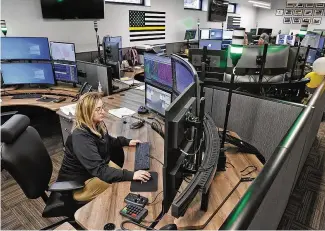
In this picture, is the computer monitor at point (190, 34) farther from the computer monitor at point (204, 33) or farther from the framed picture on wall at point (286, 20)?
the framed picture on wall at point (286, 20)

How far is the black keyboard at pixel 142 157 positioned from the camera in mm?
1655

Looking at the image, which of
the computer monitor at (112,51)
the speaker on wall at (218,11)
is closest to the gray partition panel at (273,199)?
the computer monitor at (112,51)

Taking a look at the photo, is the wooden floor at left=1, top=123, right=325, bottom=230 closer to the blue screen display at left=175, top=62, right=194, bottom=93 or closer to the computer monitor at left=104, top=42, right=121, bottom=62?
the blue screen display at left=175, top=62, right=194, bottom=93

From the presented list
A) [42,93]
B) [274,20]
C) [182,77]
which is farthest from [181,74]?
[274,20]

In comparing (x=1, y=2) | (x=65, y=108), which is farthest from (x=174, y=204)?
(x=1, y=2)

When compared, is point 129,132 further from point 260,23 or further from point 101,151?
point 260,23

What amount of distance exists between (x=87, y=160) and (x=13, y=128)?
0.51 m

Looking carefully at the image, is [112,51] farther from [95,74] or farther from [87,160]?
[87,160]

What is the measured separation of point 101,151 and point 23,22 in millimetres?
3119

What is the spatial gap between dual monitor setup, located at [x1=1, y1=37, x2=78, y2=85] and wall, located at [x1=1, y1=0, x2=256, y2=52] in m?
0.69

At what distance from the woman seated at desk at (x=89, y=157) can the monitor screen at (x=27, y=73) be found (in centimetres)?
201

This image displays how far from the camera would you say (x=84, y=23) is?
4441 mm

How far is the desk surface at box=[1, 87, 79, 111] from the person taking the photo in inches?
112

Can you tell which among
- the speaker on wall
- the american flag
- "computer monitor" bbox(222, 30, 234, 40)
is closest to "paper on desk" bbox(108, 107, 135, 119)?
the american flag
